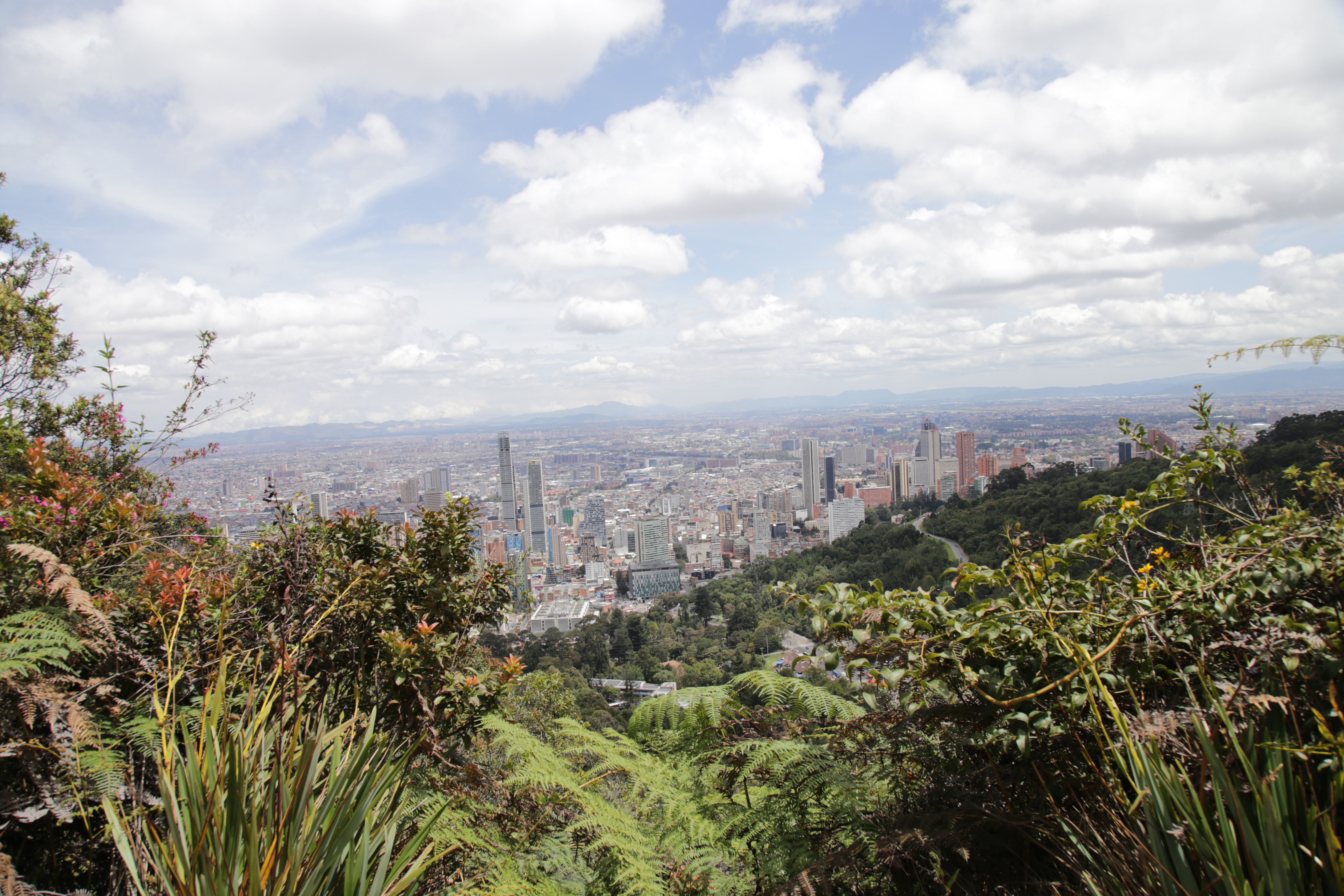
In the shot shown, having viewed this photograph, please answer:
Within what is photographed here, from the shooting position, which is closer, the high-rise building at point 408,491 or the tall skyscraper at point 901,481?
the high-rise building at point 408,491

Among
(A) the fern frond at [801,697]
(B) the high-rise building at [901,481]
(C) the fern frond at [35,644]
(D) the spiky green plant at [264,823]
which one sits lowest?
(B) the high-rise building at [901,481]

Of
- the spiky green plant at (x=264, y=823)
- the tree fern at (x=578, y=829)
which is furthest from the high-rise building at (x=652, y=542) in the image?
the spiky green plant at (x=264, y=823)

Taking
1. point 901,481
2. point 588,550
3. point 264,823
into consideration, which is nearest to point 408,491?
point 264,823

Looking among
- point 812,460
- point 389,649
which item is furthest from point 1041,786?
point 812,460

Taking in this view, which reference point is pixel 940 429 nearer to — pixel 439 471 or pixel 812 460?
pixel 812 460

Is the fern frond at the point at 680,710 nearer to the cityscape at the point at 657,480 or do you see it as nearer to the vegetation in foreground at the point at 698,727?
the vegetation in foreground at the point at 698,727

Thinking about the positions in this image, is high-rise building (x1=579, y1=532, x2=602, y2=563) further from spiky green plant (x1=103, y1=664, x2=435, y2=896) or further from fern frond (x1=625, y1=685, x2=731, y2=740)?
spiky green plant (x1=103, y1=664, x2=435, y2=896)

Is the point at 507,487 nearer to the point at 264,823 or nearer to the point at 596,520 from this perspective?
the point at 596,520
